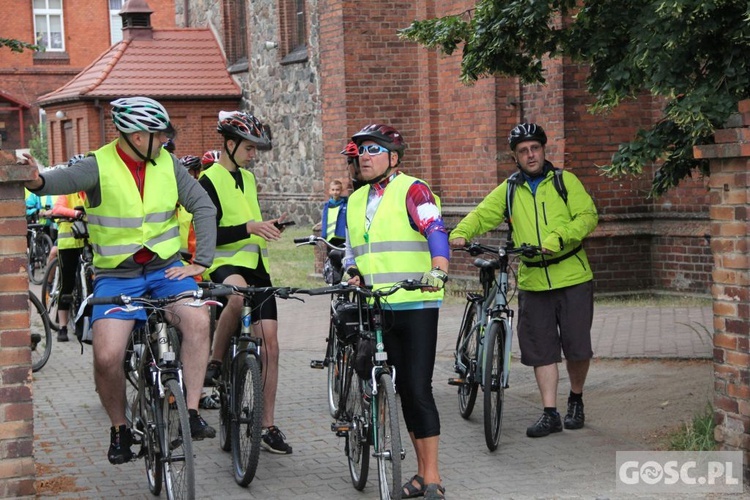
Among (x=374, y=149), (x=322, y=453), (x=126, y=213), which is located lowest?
(x=322, y=453)

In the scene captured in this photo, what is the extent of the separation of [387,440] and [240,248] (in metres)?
2.03

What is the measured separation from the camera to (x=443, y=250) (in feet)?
19.9

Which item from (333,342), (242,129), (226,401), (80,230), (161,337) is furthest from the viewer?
(80,230)

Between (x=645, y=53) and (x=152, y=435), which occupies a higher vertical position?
(x=645, y=53)

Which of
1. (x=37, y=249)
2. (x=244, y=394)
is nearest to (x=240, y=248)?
(x=244, y=394)

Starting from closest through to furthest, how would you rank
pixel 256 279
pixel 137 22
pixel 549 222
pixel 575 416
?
pixel 256 279 → pixel 549 222 → pixel 575 416 → pixel 137 22

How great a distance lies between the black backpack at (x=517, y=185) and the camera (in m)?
7.86

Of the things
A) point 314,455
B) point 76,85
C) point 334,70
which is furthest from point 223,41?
point 314,455

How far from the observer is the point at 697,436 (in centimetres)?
706

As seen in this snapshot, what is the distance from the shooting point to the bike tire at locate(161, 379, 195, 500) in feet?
19.0

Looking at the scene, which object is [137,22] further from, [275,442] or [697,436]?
[697,436]

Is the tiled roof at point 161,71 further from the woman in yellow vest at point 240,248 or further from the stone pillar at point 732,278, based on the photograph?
the stone pillar at point 732,278

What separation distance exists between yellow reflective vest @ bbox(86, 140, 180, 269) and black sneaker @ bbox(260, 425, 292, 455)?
168 centimetres

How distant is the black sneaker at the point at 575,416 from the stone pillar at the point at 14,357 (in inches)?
142
